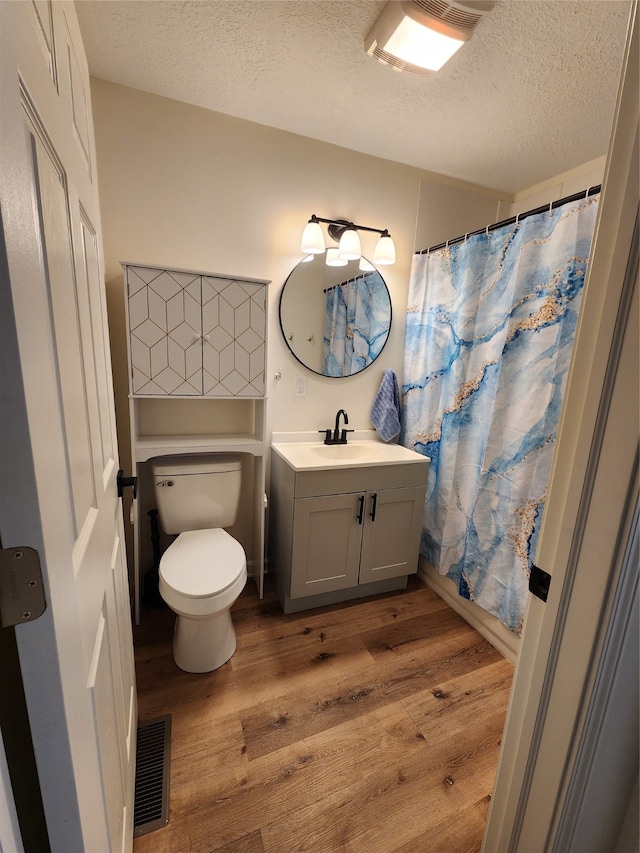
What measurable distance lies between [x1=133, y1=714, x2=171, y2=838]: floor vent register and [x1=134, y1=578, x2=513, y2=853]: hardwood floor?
3cm

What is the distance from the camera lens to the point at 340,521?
6.49ft

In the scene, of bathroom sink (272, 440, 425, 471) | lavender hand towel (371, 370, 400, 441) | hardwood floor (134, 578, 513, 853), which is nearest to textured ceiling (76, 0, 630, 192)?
lavender hand towel (371, 370, 400, 441)

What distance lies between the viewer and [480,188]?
243 cm

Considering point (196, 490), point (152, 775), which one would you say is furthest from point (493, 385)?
point (152, 775)

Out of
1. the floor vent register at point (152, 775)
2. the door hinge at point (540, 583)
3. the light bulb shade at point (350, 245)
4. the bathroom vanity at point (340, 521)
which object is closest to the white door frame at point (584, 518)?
the door hinge at point (540, 583)

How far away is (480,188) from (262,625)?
9.78 feet

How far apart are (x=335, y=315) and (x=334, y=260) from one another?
1.01 ft

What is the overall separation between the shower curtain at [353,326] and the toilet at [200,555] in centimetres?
89

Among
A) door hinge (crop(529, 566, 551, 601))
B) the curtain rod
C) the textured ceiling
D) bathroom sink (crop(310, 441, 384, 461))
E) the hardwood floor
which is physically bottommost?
the hardwood floor

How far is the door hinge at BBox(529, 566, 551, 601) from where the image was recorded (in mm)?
746

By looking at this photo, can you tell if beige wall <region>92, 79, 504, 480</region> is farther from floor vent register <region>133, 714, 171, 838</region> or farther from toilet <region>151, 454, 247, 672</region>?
floor vent register <region>133, 714, 171, 838</region>

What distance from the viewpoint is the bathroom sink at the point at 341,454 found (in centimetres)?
190

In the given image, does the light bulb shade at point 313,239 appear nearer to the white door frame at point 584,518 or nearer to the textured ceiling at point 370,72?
the textured ceiling at point 370,72

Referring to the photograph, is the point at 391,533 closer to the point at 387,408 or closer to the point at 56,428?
the point at 387,408
